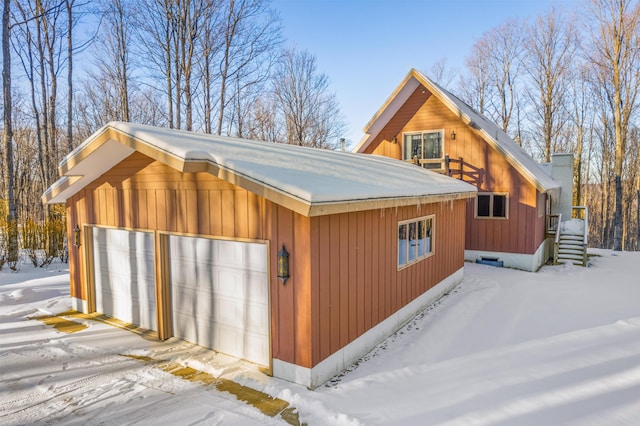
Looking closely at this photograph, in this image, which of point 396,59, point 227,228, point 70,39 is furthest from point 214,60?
point 227,228

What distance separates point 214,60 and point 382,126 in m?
8.79

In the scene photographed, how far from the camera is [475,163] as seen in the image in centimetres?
1198

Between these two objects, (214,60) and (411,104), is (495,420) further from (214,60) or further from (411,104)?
(214,60)

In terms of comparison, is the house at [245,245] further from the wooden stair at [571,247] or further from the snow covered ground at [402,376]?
the wooden stair at [571,247]

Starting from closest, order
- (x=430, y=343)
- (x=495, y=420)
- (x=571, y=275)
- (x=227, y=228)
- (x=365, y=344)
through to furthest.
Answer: (x=495, y=420) < (x=227, y=228) < (x=365, y=344) < (x=430, y=343) < (x=571, y=275)

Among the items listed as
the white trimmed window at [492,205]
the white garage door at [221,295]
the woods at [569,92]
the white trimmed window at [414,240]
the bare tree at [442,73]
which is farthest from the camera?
the bare tree at [442,73]

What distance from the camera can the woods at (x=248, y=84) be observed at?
15.2 metres

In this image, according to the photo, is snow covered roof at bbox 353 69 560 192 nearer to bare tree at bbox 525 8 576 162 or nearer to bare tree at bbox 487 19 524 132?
bare tree at bbox 525 8 576 162

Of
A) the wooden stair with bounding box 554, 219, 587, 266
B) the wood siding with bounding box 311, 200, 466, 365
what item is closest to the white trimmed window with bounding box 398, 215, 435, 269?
the wood siding with bounding box 311, 200, 466, 365

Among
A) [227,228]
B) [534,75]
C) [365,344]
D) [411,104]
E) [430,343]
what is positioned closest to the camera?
[227,228]

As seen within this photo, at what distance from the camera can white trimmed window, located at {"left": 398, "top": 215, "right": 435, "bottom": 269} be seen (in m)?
6.25

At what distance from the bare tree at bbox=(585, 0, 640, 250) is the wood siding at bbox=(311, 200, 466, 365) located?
49.6 ft

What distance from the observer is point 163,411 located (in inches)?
150

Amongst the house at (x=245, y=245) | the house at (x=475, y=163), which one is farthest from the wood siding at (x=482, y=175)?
the house at (x=245, y=245)
